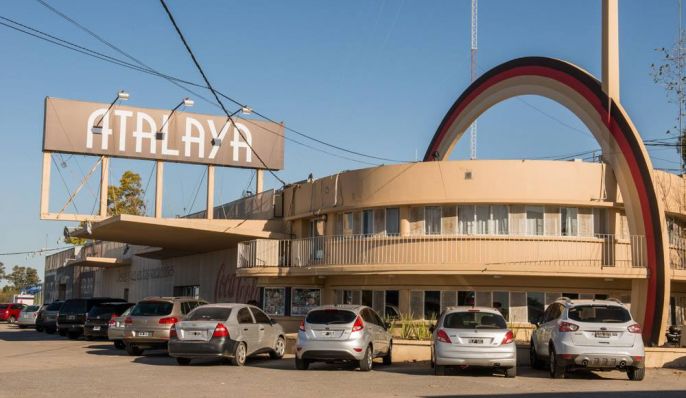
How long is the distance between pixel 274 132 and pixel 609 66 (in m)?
19.9

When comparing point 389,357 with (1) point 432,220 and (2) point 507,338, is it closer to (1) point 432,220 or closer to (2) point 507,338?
(2) point 507,338

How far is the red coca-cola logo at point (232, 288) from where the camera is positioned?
35156mm

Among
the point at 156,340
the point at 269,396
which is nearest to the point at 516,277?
the point at 156,340

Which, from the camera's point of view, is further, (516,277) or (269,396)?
(516,277)

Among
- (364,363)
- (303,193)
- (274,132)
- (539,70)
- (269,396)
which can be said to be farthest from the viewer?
(274,132)

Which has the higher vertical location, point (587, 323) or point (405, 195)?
point (405, 195)

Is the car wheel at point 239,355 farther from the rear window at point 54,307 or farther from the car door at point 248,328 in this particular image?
the rear window at point 54,307

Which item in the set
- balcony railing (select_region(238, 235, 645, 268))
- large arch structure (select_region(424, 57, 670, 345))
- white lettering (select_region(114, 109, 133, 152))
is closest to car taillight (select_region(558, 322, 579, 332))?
balcony railing (select_region(238, 235, 645, 268))

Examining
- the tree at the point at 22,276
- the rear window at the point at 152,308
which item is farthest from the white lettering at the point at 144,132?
the tree at the point at 22,276

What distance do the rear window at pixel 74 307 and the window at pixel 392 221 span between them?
545 inches

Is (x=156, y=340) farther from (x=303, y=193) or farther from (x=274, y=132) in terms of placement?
(x=274, y=132)

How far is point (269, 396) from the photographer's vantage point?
1423 centimetres

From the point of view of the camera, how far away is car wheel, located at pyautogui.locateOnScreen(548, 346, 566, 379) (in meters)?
18.1

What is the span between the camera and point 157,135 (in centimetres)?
3912
